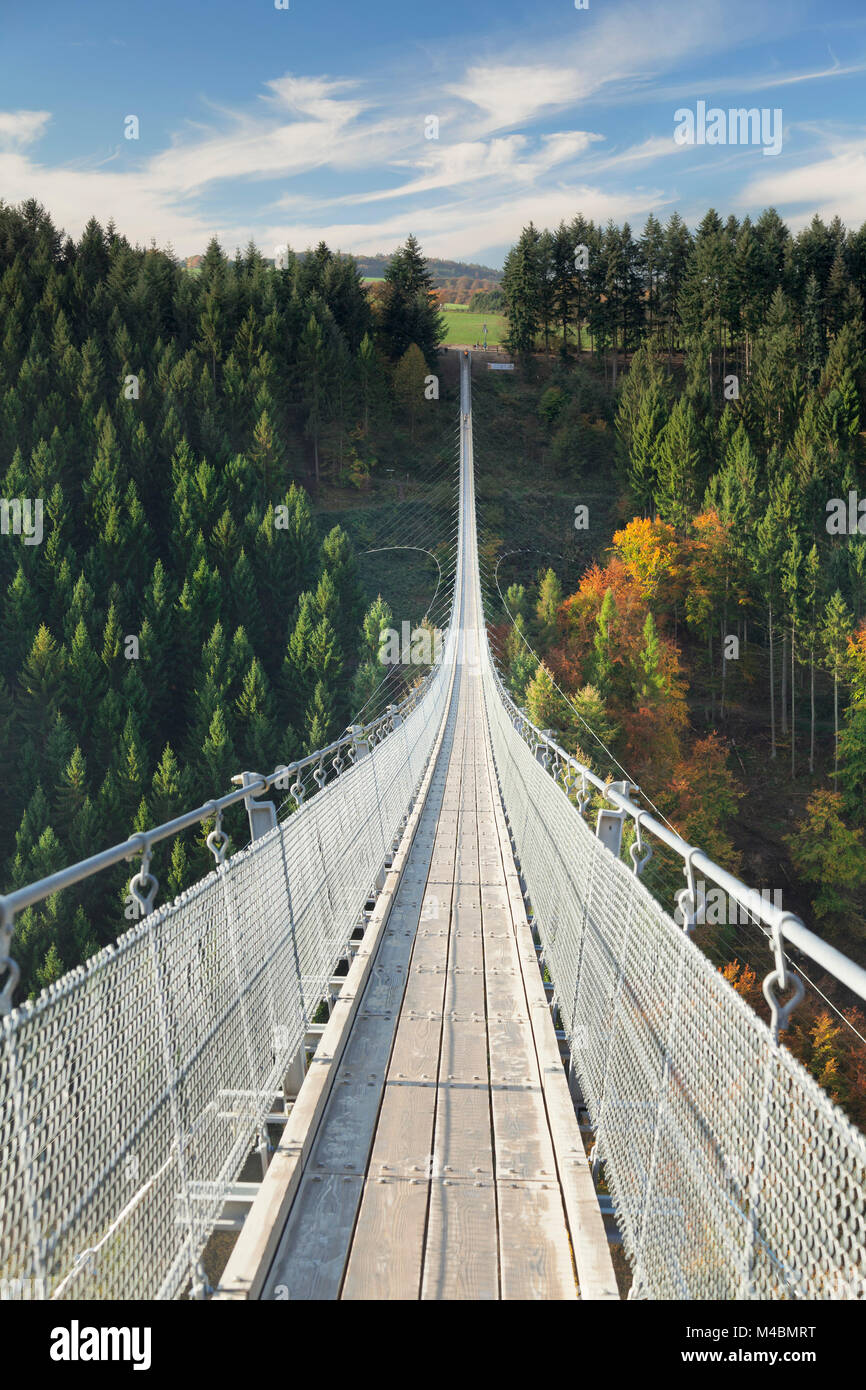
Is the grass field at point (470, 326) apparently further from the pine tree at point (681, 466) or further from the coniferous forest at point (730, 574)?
the pine tree at point (681, 466)

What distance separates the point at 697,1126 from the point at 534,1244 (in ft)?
2.24

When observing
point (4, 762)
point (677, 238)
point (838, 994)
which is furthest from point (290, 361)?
point (838, 994)

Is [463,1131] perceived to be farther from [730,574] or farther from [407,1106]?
[730,574]

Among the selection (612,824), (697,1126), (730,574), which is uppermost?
(730,574)

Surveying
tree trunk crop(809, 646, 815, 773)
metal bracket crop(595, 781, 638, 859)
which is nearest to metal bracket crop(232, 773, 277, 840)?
metal bracket crop(595, 781, 638, 859)

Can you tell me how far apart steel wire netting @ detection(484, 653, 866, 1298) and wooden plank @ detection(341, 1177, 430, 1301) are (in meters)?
0.49

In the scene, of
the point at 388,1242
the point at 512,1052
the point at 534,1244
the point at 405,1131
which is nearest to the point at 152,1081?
the point at 388,1242

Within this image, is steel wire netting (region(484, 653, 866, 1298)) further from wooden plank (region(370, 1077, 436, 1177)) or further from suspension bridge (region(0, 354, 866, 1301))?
wooden plank (region(370, 1077, 436, 1177))

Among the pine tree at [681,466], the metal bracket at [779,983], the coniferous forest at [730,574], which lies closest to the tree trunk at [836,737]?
the coniferous forest at [730,574]

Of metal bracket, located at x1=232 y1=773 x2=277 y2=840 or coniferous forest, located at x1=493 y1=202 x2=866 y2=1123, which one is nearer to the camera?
metal bracket, located at x1=232 y1=773 x2=277 y2=840

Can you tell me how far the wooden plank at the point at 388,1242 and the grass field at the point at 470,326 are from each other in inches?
2624

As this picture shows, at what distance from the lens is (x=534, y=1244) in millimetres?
2094

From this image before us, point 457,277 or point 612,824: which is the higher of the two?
point 457,277

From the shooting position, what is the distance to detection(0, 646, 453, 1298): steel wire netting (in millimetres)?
1320
